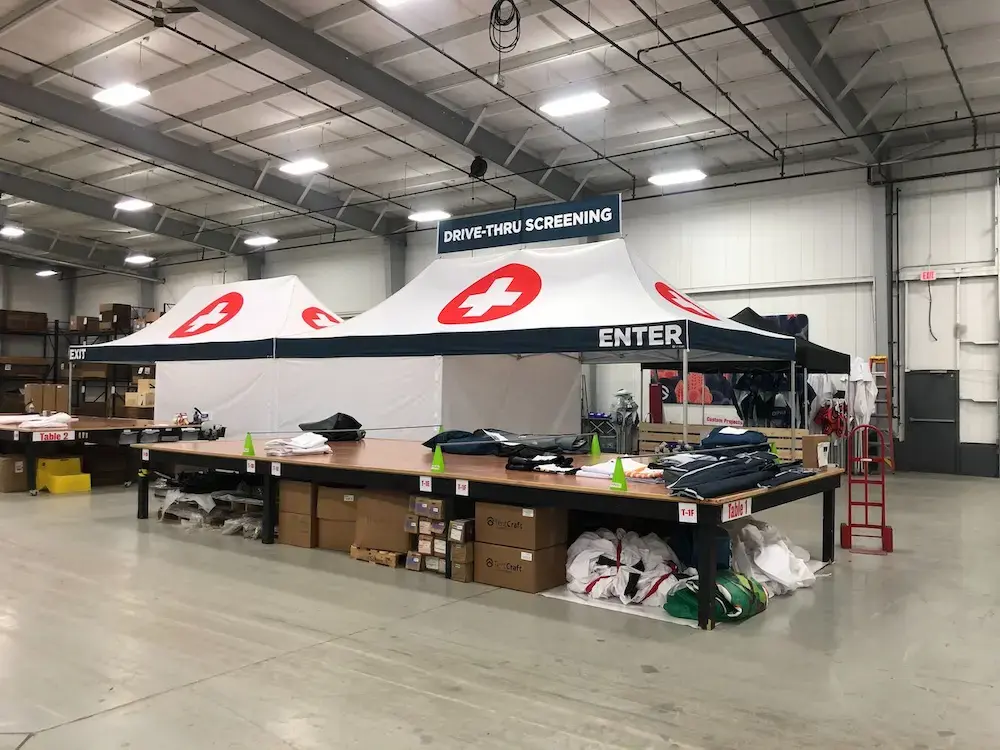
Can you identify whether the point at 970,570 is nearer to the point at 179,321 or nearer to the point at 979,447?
the point at 979,447

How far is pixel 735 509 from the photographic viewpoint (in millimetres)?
3938

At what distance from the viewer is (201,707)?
111 inches

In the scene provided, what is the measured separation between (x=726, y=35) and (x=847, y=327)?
577 cm

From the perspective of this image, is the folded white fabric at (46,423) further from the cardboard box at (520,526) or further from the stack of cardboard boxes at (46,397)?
the cardboard box at (520,526)

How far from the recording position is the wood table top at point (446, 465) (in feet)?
13.6

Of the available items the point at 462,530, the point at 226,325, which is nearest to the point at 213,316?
the point at 226,325

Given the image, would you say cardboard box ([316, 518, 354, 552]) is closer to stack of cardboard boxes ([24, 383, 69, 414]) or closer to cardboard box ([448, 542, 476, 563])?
cardboard box ([448, 542, 476, 563])

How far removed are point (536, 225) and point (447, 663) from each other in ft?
15.4

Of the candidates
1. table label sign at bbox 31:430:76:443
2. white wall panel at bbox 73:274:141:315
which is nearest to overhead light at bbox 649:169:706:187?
table label sign at bbox 31:430:76:443

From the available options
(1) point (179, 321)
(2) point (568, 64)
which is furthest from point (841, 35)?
(1) point (179, 321)

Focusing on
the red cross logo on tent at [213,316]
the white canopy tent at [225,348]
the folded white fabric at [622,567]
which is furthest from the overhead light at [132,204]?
the folded white fabric at [622,567]

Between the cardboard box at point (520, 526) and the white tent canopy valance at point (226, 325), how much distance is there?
453 cm

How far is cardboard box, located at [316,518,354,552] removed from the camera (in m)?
5.66

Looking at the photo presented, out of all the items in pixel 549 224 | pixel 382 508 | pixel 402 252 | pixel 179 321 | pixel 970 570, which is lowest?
pixel 970 570
